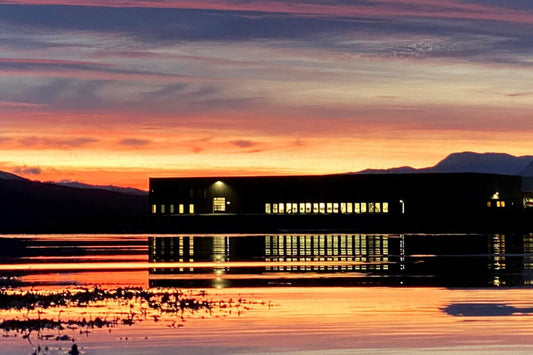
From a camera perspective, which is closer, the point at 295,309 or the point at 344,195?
the point at 295,309

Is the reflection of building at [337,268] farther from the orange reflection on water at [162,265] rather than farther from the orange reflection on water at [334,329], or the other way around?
the orange reflection on water at [334,329]

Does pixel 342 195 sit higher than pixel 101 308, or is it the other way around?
pixel 342 195

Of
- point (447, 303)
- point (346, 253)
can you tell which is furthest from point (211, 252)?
point (447, 303)

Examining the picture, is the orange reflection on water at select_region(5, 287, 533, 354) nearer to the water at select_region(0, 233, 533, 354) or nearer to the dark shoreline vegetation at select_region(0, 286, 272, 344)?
the water at select_region(0, 233, 533, 354)

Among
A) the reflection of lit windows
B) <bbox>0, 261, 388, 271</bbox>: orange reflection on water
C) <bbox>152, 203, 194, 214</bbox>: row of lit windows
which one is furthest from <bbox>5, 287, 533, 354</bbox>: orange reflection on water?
<bbox>152, 203, 194, 214</bbox>: row of lit windows

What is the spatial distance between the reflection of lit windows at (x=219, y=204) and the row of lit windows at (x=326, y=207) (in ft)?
20.3

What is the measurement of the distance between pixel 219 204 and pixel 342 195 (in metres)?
17.2

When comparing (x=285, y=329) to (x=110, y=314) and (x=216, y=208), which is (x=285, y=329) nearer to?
(x=110, y=314)

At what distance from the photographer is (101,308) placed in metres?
34.0

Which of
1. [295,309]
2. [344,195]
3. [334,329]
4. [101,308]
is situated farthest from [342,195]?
[334,329]

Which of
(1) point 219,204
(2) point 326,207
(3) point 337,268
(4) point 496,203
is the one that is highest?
(1) point 219,204

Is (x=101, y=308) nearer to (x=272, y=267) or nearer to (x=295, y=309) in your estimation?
(x=295, y=309)

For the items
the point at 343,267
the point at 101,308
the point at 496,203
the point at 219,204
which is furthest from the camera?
the point at 219,204

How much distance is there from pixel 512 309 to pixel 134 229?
138 meters
